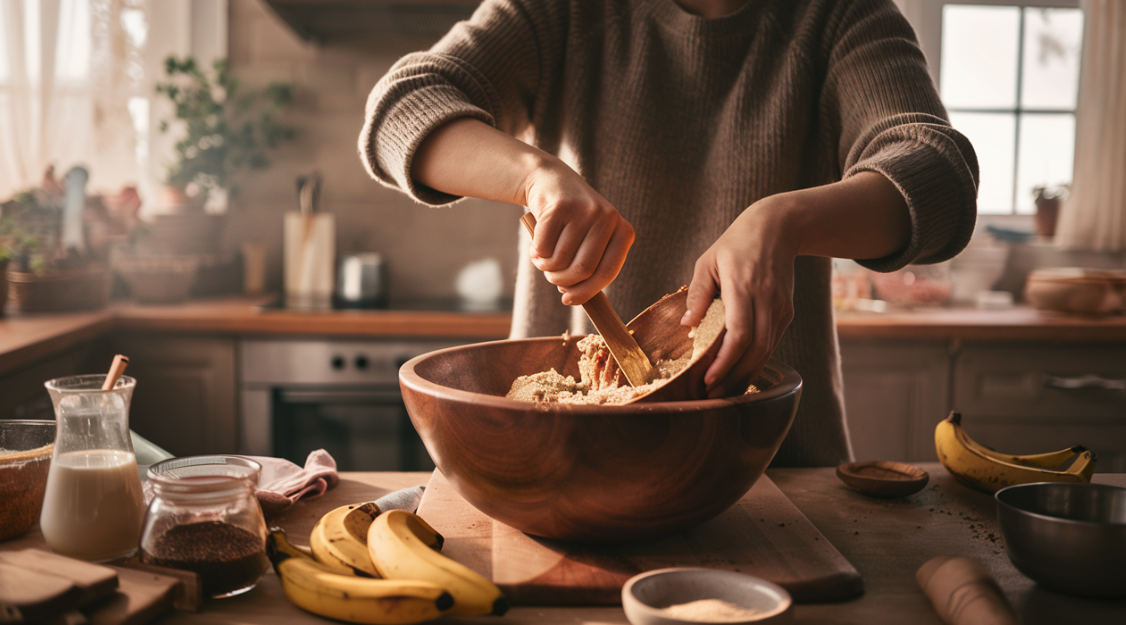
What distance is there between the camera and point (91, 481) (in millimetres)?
636

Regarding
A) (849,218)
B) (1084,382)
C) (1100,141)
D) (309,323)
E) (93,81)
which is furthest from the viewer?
(1100,141)

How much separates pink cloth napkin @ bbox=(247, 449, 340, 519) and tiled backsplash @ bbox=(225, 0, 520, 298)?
171 centimetres

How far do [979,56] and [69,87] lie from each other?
2968mm

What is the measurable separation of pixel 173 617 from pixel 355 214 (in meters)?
2.15

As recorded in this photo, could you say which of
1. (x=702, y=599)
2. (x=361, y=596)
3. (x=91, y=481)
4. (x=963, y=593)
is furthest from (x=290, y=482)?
(x=963, y=593)

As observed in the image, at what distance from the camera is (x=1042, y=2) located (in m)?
2.66

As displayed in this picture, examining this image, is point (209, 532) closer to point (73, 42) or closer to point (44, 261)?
point (44, 261)

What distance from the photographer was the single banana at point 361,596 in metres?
0.54

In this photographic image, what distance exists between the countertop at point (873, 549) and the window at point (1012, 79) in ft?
6.97

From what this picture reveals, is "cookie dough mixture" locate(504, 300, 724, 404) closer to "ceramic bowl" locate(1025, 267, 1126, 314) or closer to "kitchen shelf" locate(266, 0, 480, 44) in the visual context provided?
"kitchen shelf" locate(266, 0, 480, 44)

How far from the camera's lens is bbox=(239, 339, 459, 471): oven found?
201 cm

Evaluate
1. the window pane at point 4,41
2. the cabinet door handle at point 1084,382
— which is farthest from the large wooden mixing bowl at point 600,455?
the window pane at point 4,41

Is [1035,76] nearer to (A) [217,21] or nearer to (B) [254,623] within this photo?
(A) [217,21]

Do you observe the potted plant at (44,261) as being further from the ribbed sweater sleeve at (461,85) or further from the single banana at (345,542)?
the single banana at (345,542)
